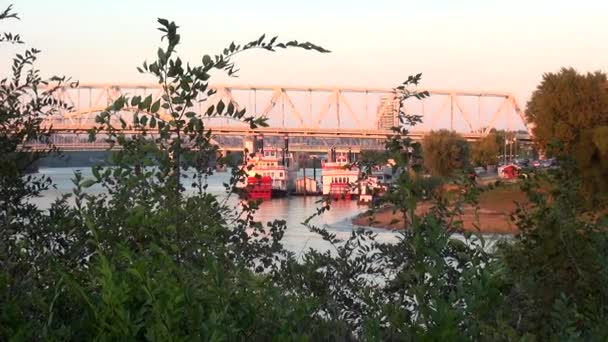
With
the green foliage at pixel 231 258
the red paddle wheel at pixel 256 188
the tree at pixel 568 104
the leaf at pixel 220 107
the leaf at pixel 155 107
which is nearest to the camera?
the green foliage at pixel 231 258

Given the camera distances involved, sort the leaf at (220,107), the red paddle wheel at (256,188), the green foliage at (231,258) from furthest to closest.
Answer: the red paddle wheel at (256,188) → the leaf at (220,107) → the green foliage at (231,258)

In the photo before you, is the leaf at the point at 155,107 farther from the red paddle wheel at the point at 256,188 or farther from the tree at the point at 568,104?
the tree at the point at 568,104

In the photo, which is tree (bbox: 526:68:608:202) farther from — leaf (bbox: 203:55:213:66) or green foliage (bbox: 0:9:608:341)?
leaf (bbox: 203:55:213:66)

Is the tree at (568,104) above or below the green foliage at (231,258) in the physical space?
above

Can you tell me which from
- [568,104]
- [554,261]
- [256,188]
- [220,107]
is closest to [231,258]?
[220,107]

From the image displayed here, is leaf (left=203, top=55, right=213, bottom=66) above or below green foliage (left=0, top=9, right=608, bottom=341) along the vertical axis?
above

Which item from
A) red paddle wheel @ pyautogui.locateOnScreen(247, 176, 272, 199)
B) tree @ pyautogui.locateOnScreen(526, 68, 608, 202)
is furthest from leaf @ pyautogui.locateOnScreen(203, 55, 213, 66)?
tree @ pyautogui.locateOnScreen(526, 68, 608, 202)

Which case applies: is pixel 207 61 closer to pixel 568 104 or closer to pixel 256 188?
pixel 256 188

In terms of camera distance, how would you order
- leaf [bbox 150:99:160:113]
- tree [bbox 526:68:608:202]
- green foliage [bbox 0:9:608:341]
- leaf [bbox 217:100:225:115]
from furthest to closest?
tree [bbox 526:68:608:202], leaf [bbox 217:100:225:115], leaf [bbox 150:99:160:113], green foliage [bbox 0:9:608:341]

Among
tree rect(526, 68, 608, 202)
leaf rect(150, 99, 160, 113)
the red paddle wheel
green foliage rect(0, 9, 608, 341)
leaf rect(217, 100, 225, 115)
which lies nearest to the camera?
green foliage rect(0, 9, 608, 341)

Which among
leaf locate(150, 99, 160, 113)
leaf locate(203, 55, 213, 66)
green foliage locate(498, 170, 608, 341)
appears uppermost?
leaf locate(203, 55, 213, 66)

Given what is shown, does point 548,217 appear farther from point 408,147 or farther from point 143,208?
point 143,208

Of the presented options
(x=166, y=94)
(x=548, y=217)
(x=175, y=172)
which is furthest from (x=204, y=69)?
(x=548, y=217)

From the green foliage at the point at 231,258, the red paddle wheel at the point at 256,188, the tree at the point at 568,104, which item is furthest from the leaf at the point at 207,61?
the tree at the point at 568,104
